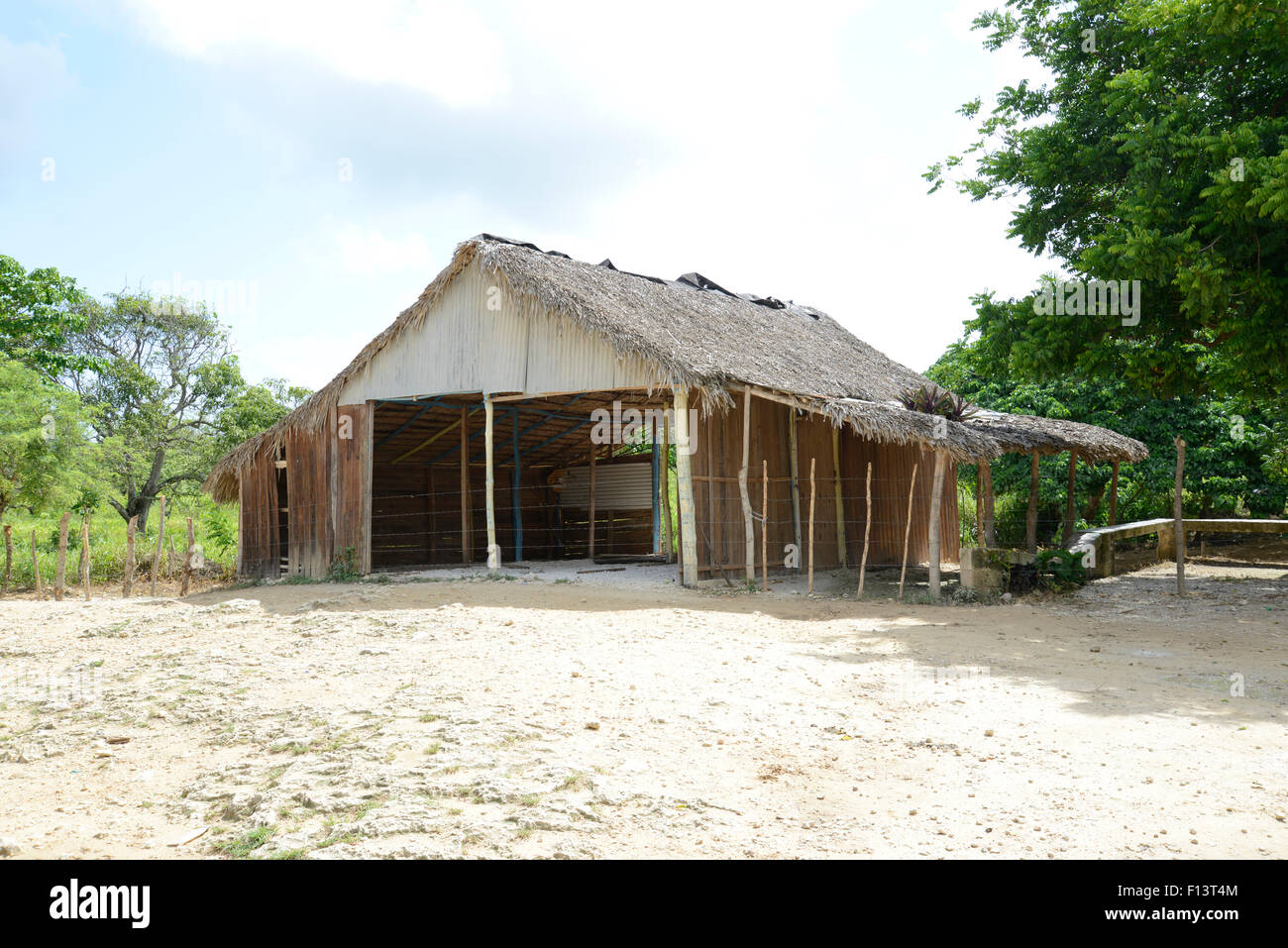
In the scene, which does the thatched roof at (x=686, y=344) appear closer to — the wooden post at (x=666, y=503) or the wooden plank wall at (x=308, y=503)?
the wooden plank wall at (x=308, y=503)

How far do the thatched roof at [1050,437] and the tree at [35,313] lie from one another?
18.6 metres

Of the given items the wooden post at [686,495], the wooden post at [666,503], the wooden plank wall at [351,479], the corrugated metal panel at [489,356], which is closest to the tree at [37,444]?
the wooden plank wall at [351,479]

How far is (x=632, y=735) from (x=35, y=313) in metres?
19.9

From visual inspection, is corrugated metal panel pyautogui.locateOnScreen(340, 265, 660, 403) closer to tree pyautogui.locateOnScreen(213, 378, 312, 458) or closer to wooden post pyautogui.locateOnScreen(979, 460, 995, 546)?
wooden post pyautogui.locateOnScreen(979, 460, 995, 546)

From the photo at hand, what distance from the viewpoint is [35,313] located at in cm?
1959

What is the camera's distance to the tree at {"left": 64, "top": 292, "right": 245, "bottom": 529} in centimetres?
2519

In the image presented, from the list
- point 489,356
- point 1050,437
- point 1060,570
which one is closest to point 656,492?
point 489,356

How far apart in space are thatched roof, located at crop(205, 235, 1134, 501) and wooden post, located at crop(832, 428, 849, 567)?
104cm

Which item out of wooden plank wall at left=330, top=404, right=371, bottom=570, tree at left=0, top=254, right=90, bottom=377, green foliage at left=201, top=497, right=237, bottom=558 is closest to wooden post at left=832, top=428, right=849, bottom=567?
wooden plank wall at left=330, top=404, right=371, bottom=570

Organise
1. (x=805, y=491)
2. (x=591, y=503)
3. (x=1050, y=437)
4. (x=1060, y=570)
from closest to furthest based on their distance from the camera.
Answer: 1. (x=1060, y=570)
2. (x=1050, y=437)
3. (x=805, y=491)
4. (x=591, y=503)

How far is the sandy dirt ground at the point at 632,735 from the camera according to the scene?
3.76m

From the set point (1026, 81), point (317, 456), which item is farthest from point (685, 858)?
point (1026, 81)

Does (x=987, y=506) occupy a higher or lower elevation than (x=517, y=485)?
lower

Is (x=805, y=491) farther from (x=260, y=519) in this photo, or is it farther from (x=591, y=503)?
(x=260, y=519)
